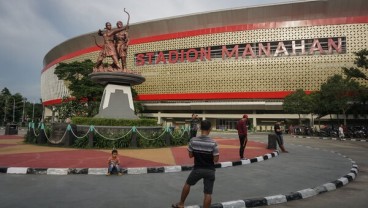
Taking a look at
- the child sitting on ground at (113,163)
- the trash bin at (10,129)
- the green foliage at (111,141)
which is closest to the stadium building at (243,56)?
the trash bin at (10,129)

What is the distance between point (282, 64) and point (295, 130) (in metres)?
12.3

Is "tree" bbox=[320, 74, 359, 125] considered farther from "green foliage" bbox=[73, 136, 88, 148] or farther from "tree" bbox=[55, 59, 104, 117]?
"green foliage" bbox=[73, 136, 88, 148]

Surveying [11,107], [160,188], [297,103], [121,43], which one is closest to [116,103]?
[121,43]

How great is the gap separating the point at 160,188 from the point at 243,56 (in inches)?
1806

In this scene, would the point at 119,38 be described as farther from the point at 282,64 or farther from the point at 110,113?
the point at 282,64

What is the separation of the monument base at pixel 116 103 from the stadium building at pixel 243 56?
3326cm

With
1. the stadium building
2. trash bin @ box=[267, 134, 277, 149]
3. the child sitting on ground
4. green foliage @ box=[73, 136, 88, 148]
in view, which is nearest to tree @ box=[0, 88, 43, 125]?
the stadium building

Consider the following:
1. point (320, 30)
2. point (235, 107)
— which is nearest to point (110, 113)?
point (235, 107)

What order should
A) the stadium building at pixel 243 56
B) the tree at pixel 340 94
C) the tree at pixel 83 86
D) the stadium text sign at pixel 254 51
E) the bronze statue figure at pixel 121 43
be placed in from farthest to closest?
the stadium text sign at pixel 254 51
the stadium building at pixel 243 56
the tree at pixel 83 86
the tree at pixel 340 94
the bronze statue figure at pixel 121 43

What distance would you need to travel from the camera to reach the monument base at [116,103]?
18.9m

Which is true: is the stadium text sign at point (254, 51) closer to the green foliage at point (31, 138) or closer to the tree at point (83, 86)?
the tree at point (83, 86)

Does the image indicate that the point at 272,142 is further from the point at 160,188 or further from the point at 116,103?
the point at 160,188

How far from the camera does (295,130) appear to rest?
1631 inches

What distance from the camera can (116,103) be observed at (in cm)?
1928
